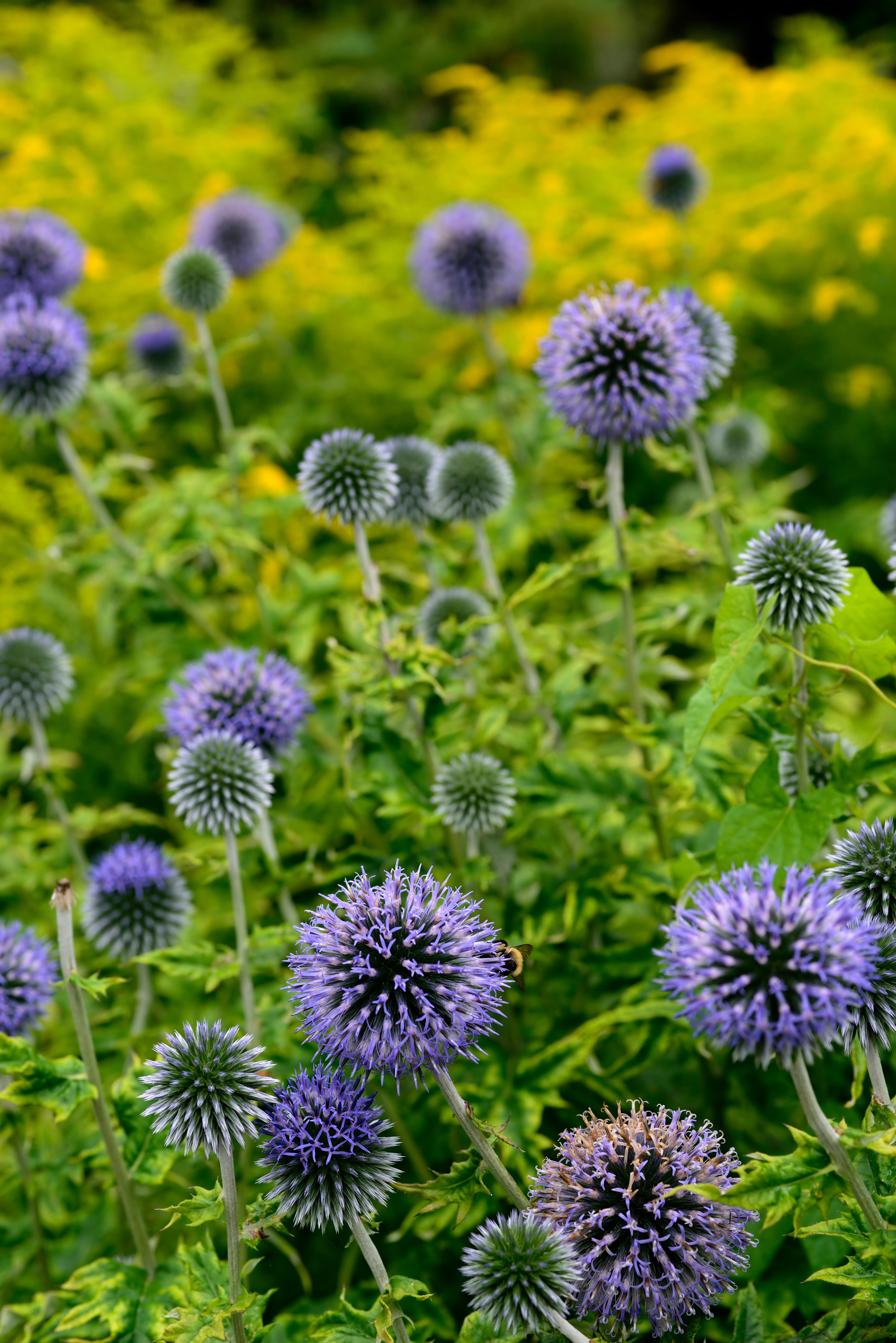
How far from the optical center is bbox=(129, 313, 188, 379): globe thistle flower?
4676 millimetres

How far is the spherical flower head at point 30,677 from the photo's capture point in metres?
3.04

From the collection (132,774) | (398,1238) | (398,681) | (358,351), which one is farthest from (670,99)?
(398,1238)

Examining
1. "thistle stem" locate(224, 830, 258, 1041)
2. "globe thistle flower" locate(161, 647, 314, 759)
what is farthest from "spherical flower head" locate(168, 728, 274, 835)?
"globe thistle flower" locate(161, 647, 314, 759)

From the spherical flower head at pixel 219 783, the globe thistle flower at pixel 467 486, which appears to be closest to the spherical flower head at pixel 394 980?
the spherical flower head at pixel 219 783

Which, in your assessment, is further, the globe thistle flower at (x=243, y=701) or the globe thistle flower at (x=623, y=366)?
the globe thistle flower at (x=243, y=701)

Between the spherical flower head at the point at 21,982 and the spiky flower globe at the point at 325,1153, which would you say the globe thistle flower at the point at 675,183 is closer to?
the spherical flower head at the point at 21,982

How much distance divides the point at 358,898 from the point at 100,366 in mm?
4798

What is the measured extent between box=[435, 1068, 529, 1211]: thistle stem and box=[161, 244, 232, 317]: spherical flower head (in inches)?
111

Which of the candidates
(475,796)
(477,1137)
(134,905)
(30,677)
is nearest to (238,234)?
(30,677)

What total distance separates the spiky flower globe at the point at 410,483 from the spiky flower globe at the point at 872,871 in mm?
1705

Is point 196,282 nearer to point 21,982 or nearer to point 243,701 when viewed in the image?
point 243,701

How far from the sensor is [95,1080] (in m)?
2.02

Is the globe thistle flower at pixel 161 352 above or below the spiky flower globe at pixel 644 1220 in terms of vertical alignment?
above

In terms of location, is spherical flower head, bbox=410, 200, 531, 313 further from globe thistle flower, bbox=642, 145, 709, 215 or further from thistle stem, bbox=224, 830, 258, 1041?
thistle stem, bbox=224, 830, 258, 1041
